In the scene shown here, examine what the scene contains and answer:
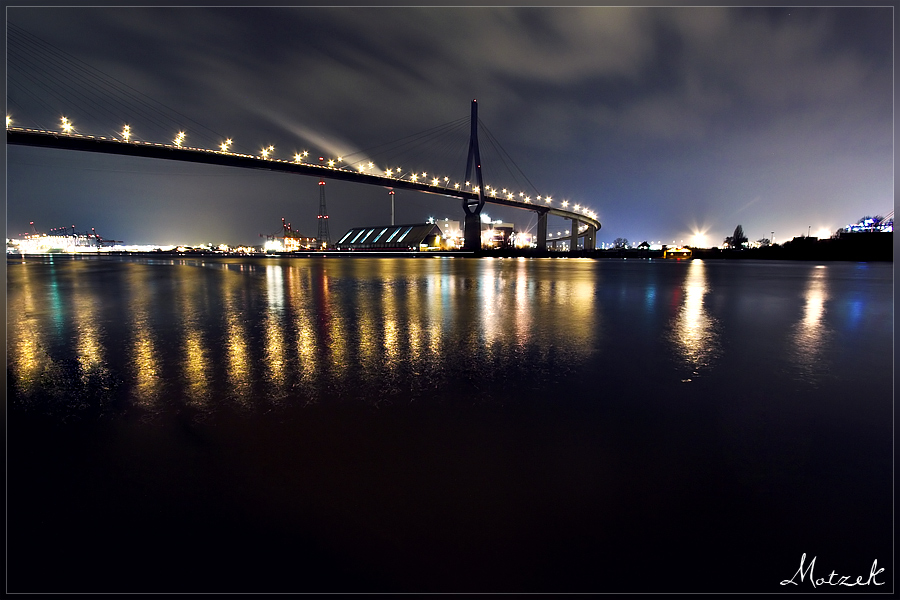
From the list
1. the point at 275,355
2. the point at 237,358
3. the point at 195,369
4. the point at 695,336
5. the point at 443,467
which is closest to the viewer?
the point at 443,467

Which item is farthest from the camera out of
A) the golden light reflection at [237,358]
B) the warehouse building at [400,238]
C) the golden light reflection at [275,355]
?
the warehouse building at [400,238]

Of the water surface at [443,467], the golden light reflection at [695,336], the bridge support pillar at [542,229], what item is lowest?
the water surface at [443,467]

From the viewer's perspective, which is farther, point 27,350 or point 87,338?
point 87,338

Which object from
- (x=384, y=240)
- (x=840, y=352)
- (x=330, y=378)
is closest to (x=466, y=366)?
(x=330, y=378)

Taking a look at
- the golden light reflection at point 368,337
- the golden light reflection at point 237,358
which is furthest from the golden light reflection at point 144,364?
the golden light reflection at point 368,337

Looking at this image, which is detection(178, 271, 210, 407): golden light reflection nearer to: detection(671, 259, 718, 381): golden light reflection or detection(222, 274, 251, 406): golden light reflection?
detection(222, 274, 251, 406): golden light reflection

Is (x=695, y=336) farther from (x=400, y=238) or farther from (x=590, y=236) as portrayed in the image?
(x=400, y=238)

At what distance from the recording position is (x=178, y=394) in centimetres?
406

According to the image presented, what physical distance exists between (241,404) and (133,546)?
69.8 inches

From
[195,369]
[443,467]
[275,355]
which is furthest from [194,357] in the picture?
[443,467]

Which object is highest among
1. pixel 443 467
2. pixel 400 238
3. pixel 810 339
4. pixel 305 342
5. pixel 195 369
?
pixel 400 238

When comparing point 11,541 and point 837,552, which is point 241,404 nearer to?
point 11,541

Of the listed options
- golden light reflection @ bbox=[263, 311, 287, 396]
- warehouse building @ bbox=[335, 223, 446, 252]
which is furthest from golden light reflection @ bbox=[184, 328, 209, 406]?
warehouse building @ bbox=[335, 223, 446, 252]

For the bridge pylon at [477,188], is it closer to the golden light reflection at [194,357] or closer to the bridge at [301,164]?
the bridge at [301,164]
